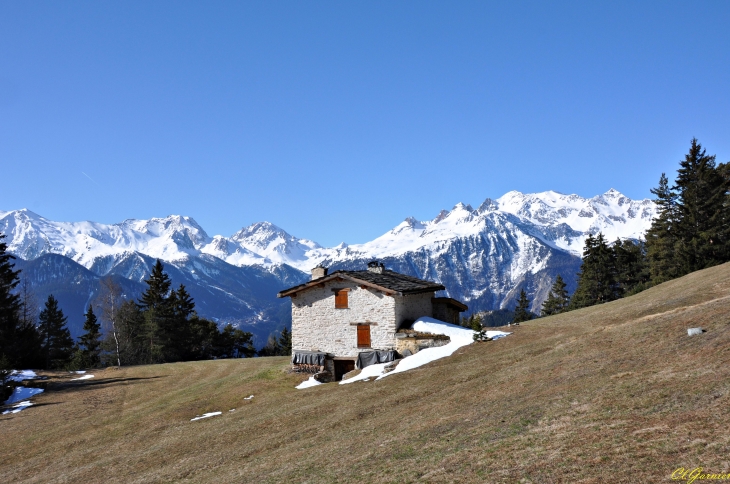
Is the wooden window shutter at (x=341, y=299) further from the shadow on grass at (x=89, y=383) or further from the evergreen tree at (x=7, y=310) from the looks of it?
the evergreen tree at (x=7, y=310)

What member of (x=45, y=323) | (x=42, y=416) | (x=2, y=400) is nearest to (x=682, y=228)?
(x=42, y=416)

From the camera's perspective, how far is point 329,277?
41375 millimetres

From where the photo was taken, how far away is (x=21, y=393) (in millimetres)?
42344

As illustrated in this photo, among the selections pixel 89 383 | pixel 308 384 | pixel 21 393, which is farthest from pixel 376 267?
pixel 21 393

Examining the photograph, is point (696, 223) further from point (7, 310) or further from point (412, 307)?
point (7, 310)

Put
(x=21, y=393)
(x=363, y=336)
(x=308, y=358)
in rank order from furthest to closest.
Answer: (x=21, y=393)
(x=308, y=358)
(x=363, y=336)

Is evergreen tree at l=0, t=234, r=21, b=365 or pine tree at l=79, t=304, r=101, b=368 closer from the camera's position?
evergreen tree at l=0, t=234, r=21, b=365

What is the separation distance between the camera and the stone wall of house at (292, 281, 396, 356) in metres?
39.9

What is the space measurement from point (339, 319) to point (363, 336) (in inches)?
97.4

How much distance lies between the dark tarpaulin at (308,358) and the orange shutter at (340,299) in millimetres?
4037

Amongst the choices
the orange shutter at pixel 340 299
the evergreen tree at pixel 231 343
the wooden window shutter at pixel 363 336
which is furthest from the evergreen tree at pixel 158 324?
the wooden window shutter at pixel 363 336

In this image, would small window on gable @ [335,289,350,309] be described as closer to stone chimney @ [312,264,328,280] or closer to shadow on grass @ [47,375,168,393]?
stone chimney @ [312,264,328,280]

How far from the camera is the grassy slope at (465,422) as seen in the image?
11242mm

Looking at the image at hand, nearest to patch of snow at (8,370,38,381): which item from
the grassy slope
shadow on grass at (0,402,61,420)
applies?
shadow on grass at (0,402,61,420)
